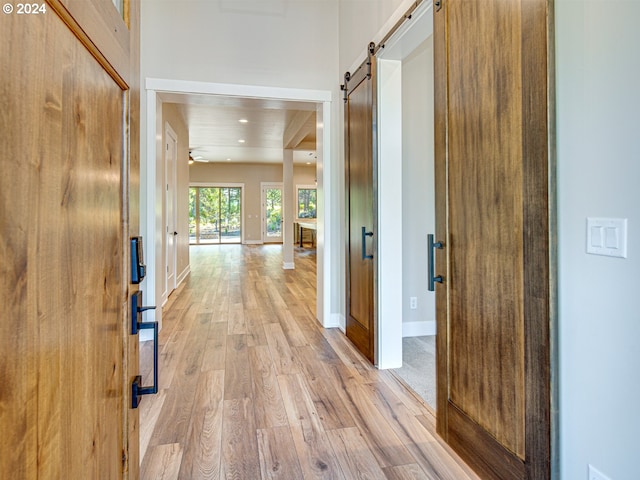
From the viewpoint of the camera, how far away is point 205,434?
75.2 inches

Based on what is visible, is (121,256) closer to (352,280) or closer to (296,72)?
(352,280)

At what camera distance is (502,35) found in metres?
1.39

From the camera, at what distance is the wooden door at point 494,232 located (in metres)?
1.23

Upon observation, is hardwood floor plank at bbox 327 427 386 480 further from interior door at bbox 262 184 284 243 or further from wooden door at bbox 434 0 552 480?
interior door at bbox 262 184 284 243

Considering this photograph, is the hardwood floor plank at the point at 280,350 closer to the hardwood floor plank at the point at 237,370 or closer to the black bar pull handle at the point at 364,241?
the hardwood floor plank at the point at 237,370

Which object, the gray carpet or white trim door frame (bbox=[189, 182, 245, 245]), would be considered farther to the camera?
→ white trim door frame (bbox=[189, 182, 245, 245])

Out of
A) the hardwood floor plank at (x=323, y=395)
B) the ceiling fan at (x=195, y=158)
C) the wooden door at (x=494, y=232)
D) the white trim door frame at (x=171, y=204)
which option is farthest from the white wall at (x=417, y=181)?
the ceiling fan at (x=195, y=158)

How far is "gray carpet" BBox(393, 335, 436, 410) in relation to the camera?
2.41m

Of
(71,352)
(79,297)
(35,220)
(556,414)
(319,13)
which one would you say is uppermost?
(319,13)

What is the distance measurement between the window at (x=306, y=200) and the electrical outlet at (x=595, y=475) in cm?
1339

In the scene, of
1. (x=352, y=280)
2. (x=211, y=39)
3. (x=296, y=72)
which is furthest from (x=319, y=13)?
(x=352, y=280)

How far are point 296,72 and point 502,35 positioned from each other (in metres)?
2.66

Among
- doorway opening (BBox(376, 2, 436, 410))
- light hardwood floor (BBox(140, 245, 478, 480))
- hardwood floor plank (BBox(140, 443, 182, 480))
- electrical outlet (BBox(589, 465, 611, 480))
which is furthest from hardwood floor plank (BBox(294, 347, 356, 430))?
electrical outlet (BBox(589, 465, 611, 480))

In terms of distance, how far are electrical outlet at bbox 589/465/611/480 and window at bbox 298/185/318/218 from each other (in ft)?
43.9
